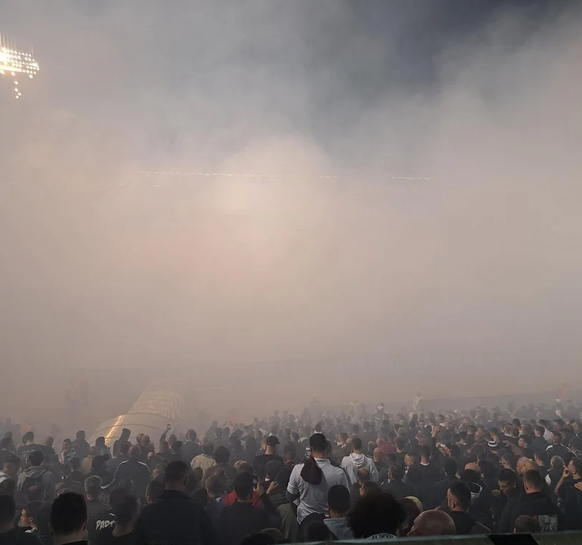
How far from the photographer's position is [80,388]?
15.6ft

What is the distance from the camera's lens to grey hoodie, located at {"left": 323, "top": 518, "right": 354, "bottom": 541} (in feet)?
6.36

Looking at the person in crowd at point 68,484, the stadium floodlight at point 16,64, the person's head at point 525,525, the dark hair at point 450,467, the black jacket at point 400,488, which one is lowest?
the person's head at point 525,525

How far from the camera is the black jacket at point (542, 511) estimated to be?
2314 millimetres

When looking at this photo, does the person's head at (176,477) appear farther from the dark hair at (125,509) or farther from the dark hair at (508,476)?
the dark hair at (508,476)

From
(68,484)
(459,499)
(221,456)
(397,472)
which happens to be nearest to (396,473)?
(397,472)

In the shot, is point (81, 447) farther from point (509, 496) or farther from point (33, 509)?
point (509, 496)

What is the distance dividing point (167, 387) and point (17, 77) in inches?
152

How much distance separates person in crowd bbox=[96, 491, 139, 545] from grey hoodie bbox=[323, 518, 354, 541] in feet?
2.98

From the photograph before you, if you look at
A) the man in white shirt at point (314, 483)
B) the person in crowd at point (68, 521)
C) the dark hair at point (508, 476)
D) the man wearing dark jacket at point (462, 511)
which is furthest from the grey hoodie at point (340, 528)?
the dark hair at point (508, 476)

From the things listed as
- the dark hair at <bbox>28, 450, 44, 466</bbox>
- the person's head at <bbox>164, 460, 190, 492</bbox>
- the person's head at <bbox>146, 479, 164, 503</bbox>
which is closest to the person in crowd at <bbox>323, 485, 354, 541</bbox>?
the person's head at <bbox>164, 460, 190, 492</bbox>

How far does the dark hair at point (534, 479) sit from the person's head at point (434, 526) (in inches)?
33.9

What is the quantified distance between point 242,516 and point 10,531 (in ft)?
3.38

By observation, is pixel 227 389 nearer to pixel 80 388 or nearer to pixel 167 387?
pixel 167 387

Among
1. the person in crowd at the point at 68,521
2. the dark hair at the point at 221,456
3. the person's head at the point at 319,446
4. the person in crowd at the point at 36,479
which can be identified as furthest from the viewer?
the dark hair at the point at 221,456
